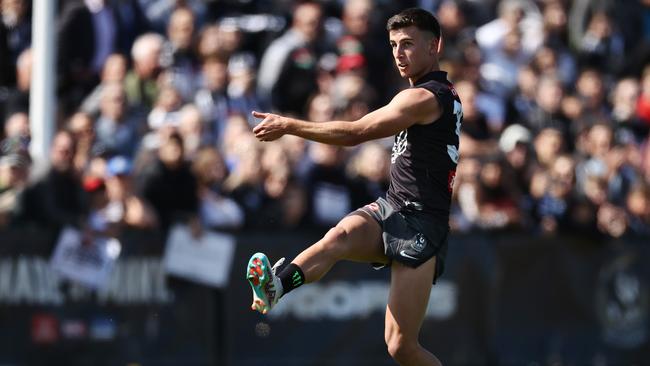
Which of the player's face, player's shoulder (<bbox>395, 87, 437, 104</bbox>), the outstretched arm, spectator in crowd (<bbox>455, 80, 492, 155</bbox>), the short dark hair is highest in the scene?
the short dark hair

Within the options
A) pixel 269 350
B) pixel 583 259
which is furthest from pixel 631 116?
pixel 269 350

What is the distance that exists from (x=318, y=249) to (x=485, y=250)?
18.5ft

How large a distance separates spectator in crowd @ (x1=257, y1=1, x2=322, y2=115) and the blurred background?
0.02 m

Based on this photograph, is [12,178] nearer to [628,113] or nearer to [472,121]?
[472,121]

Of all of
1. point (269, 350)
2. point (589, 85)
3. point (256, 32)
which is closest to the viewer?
point (269, 350)

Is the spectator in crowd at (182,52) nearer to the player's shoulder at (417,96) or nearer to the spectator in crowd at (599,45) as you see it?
the spectator in crowd at (599,45)

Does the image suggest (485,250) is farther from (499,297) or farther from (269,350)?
(269,350)

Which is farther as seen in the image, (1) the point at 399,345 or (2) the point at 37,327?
(2) the point at 37,327

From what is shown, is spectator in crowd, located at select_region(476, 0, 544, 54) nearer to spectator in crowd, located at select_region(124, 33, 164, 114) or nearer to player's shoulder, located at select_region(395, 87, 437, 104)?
spectator in crowd, located at select_region(124, 33, 164, 114)

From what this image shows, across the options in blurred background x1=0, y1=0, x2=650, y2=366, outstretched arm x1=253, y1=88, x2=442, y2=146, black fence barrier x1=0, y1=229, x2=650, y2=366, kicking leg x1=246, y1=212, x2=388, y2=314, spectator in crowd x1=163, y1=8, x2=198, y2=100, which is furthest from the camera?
spectator in crowd x1=163, y1=8, x2=198, y2=100

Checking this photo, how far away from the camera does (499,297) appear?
13.9 metres

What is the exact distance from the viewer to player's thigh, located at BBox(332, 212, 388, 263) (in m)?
8.39

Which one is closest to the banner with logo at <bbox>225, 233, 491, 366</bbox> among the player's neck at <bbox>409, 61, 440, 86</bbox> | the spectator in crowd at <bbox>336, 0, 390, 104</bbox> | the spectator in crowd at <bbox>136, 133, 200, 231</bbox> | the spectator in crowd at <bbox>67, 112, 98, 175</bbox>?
the spectator in crowd at <bbox>136, 133, 200, 231</bbox>

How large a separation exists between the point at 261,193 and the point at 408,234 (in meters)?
4.53
